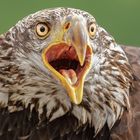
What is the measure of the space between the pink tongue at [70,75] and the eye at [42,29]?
0.20 meters

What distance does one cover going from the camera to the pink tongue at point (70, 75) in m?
3.66

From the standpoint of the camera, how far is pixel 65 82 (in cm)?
368

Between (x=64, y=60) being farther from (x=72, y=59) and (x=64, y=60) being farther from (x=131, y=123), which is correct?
(x=131, y=123)

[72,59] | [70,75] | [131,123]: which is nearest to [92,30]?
[72,59]

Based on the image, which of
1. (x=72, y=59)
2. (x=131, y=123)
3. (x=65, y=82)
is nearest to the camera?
(x=65, y=82)

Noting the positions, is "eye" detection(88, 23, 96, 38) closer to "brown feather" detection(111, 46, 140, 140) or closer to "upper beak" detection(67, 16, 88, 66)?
"upper beak" detection(67, 16, 88, 66)

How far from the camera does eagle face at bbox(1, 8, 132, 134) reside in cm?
373

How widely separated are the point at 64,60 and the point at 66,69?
5cm

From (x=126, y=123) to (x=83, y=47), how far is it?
62 cm

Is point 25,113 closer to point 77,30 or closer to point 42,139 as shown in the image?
point 42,139

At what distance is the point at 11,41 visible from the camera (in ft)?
13.3

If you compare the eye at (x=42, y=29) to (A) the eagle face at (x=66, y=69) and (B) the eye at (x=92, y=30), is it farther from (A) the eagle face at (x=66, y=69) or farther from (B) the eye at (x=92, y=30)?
(B) the eye at (x=92, y=30)

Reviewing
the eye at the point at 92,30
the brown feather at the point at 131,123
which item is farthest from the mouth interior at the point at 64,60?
the brown feather at the point at 131,123

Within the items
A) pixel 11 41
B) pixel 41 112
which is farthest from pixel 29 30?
A: pixel 41 112
